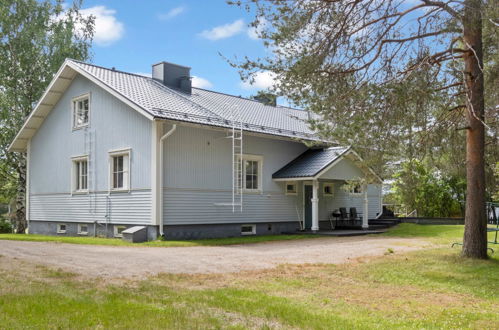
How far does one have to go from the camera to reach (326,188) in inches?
886

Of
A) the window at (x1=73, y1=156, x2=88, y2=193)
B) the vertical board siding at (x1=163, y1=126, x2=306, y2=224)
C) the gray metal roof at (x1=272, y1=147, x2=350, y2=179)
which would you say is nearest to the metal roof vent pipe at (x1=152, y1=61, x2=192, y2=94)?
the vertical board siding at (x1=163, y1=126, x2=306, y2=224)

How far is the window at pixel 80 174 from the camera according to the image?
20469mm

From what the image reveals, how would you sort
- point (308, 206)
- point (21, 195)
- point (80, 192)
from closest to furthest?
1. point (80, 192)
2. point (308, 206)
3. point (21, 195)

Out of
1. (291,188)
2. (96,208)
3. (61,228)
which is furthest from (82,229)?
(291,188)

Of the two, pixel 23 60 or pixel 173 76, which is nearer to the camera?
pixel 173 76

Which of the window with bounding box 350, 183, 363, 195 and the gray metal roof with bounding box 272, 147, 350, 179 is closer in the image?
the window with bounding box 350, 183, 363, 195

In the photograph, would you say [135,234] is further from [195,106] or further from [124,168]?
[195,106]

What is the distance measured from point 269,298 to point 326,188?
15787mm

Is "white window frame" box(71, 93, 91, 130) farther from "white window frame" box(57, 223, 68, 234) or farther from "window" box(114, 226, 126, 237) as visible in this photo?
"window" box(114, 226, 126, 237)

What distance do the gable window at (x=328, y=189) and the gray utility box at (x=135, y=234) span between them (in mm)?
8719

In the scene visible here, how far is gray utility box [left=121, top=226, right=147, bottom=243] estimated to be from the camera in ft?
53.9

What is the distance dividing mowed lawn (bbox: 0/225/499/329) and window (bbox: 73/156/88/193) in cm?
1041

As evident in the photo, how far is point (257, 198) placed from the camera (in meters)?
19.7

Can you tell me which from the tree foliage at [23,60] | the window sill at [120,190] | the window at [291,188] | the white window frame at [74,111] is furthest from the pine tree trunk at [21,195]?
the window at [291,188]
